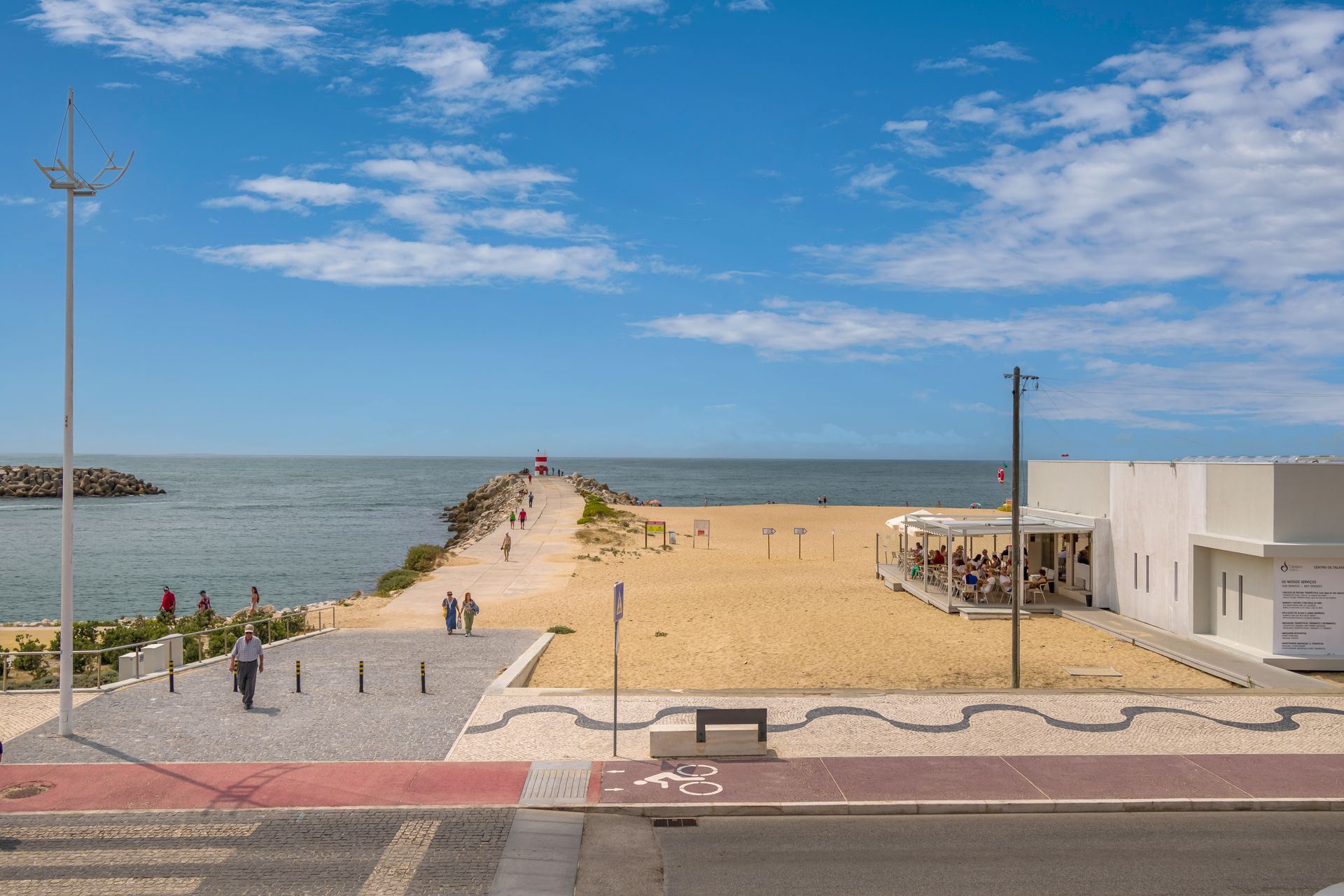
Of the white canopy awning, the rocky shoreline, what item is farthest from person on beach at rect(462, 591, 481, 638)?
the rocky shoreline

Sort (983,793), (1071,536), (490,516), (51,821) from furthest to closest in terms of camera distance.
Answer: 1. (490,516)
2. (1071,536)
3. (983,793)
4. (51,821)

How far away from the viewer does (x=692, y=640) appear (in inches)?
926

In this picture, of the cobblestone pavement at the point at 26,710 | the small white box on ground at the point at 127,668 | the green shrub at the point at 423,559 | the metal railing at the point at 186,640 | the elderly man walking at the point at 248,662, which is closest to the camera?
the cobblestone pavement at the point at 26,710

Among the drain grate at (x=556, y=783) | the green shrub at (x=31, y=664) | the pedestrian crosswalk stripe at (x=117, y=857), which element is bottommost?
the green shrub at (x=31, y=664)

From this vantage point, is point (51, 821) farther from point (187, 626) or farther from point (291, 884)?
point (187, 626)

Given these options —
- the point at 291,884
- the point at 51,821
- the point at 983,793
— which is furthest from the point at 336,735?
the point at 983,793

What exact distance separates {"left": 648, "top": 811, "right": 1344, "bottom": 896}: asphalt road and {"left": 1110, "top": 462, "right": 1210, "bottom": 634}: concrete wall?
1231cm

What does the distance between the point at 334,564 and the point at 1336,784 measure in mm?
50256

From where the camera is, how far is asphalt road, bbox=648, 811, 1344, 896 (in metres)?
9.19

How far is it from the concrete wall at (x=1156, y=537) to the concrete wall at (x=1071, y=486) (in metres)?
0.71

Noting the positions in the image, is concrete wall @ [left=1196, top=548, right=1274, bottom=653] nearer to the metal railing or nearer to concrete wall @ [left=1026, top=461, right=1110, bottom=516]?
concrete wall @ [left=1026, top=461, right=1110, bottom=516]

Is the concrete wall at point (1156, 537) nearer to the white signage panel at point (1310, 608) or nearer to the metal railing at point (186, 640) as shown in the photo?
the white signage panel at point (1310, 608)

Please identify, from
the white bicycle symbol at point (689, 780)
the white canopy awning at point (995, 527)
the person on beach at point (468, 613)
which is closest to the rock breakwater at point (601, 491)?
the white canopy awning at point (995, 527)

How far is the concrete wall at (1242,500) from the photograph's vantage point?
1992 cm
